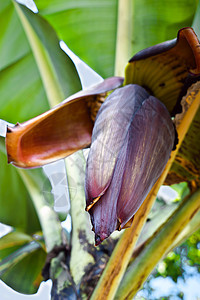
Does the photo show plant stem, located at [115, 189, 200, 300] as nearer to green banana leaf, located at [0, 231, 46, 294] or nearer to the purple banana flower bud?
the purple banana flower bud

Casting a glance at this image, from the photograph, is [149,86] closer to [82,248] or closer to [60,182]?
[82,248]

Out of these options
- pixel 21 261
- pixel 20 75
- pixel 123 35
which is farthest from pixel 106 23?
pixel 21 261

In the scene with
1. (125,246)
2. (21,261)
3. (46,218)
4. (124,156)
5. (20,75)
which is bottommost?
(21,261)

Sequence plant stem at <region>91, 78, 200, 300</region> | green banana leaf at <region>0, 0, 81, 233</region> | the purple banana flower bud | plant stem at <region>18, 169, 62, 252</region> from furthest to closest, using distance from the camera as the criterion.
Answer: green banana leaf at <region>0, 0, 81, 233</region> < plant stem at <region>18, 169, 62, 252</region> < plant stem at <region>91, 78, 200, 300</region> < the purple banana flower bud

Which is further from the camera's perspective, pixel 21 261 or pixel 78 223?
pixel 21 261

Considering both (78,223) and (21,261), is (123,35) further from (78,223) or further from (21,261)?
(21,261)

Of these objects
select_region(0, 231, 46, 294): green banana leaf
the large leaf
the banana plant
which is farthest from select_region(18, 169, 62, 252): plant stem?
the large leaf

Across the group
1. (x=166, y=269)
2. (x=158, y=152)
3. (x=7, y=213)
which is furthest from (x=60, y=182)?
(x=166, y=269)

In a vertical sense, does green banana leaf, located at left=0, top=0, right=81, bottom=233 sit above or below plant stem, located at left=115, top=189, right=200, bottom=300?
above
